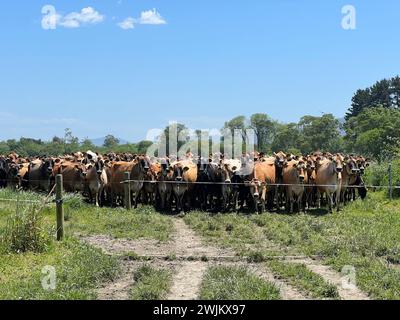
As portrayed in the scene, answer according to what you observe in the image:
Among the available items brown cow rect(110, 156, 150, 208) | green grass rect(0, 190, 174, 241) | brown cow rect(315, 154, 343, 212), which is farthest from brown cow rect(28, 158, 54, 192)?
brown cow rect(315, 154, 343, 212)

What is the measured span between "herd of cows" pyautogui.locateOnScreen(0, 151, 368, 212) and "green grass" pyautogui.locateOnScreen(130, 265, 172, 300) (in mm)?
9161

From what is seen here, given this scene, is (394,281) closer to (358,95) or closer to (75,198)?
(75,198)

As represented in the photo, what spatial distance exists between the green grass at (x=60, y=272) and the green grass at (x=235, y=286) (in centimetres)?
168

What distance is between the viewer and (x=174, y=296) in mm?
8047

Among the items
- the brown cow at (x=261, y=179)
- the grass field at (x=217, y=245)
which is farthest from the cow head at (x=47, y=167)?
the brown cow at (x=261, y=179)

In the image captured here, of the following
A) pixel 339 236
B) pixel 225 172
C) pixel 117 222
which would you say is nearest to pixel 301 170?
pixel 225 172

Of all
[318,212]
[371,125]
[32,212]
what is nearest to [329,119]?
[371,125]

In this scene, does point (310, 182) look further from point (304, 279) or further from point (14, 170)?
point (14, 170)

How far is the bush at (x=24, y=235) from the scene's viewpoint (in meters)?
10.8

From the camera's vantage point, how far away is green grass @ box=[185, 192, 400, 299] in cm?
915

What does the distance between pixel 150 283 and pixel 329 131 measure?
64.7 meters

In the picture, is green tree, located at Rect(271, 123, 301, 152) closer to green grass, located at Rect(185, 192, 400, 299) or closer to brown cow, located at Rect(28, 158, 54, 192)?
brown cow, located at Rect(28, 158, 54, 192)

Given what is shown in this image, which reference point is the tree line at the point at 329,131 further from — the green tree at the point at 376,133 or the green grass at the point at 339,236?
the green grass at the point at 339,236
